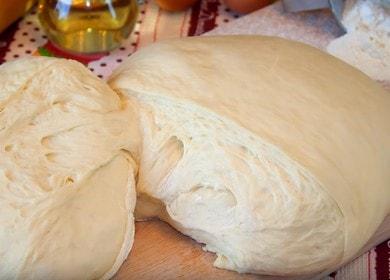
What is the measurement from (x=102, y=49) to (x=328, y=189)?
57 cm

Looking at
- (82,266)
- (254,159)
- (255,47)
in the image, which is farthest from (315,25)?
(82,266)

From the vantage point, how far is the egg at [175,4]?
1256mm

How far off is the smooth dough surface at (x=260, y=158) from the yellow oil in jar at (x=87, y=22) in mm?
324

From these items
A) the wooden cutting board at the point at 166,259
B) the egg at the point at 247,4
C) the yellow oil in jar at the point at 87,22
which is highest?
the egg at the point at 247,4

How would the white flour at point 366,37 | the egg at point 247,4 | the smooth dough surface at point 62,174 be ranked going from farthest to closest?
the egg at point 247,4 < the white flour at point 366,37 < the smooth dough surface at point 62,174

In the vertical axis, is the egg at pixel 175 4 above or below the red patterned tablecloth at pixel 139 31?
above

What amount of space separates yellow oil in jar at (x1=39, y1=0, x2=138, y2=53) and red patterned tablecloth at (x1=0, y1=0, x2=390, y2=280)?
24 mm

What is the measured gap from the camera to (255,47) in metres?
0.88

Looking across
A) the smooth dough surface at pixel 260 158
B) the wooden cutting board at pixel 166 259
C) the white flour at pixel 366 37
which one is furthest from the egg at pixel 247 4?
the wooden cutting board at pixel 166 259

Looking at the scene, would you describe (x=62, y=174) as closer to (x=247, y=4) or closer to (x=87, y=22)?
(x=87, y=22)

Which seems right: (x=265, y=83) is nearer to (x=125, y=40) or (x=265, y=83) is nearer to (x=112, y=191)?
(x=112, y=191)

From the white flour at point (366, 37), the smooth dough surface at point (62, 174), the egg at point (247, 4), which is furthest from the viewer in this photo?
the egg at point (247, 4)

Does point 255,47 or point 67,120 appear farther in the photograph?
point 255,47

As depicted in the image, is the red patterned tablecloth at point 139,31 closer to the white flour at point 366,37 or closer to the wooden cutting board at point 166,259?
the white flour at point 366,37
